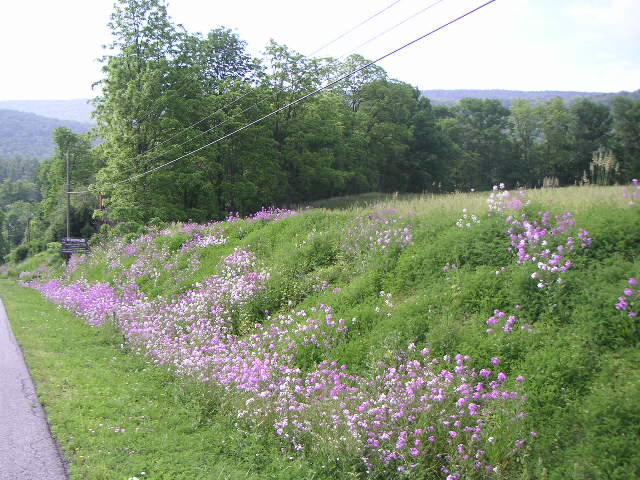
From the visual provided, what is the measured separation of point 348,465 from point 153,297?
11.7 m

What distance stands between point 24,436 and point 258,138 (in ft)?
107

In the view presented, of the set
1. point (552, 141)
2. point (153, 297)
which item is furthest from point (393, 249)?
point (552, 141)

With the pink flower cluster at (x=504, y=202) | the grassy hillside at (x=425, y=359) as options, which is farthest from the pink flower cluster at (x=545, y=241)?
the pink flower cluster at (x=504, y=202)

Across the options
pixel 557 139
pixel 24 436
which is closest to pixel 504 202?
pixel 24 436

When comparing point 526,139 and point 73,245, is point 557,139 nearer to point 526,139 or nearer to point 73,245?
point 526,139

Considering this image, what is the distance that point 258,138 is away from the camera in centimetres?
3684

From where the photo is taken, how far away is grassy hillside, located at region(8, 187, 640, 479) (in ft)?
15.4

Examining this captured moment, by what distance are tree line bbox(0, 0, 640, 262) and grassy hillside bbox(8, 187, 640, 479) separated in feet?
15.4

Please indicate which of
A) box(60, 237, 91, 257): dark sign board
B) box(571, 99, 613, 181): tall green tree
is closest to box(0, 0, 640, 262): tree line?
box(571, 99, 613, 181): tall green tree

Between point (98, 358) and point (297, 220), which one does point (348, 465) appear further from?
point (297, 220)

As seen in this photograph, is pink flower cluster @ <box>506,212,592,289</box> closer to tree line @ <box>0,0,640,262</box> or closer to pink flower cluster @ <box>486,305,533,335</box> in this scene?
pink flower cluster @ <box>486,305,533,335</box>

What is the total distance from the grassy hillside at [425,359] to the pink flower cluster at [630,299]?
0.02 metres

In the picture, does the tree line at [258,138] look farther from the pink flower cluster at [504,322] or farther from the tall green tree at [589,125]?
the pink flower cluster at [504,322]

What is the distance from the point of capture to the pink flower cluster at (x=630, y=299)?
4980 mm
